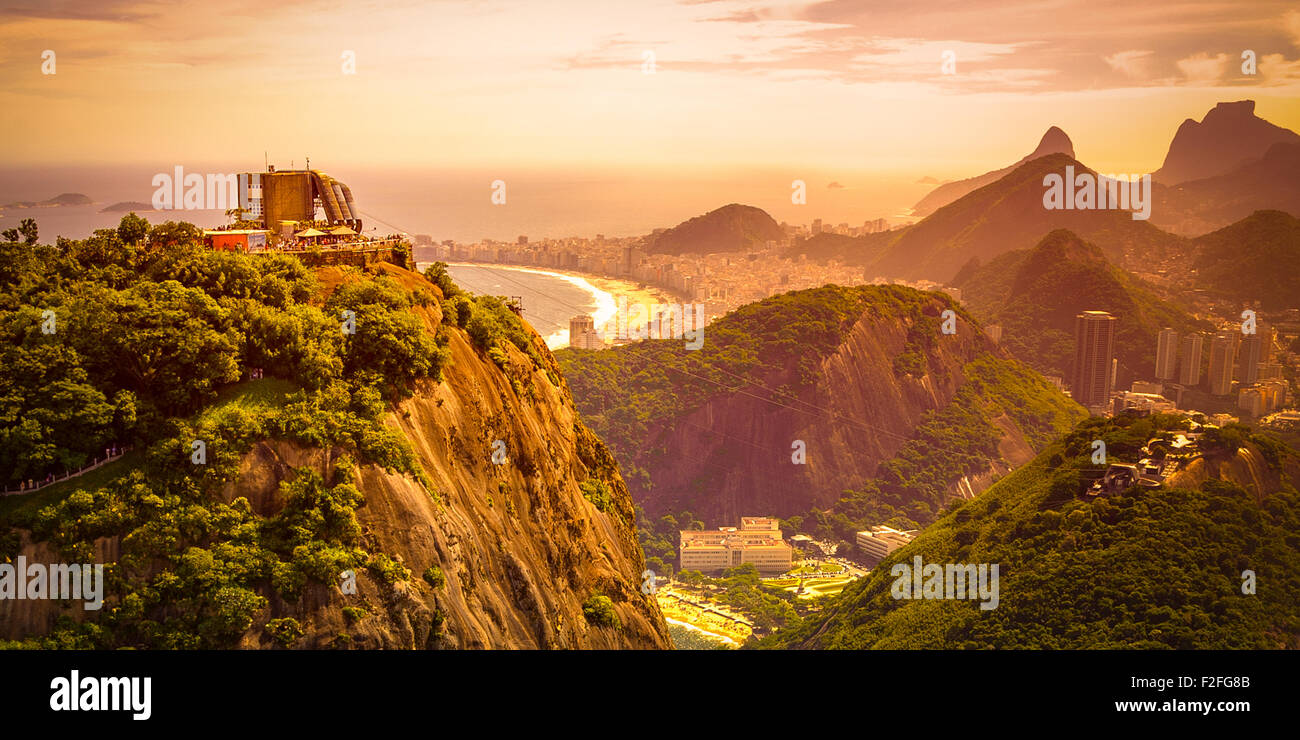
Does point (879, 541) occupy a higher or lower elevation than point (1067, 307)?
lower

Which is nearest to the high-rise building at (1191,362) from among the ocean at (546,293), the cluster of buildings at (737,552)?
the cluster of buildings at (737,552)

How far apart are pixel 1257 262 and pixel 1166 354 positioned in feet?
44.9

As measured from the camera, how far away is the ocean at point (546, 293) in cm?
7012

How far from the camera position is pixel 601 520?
24859mm

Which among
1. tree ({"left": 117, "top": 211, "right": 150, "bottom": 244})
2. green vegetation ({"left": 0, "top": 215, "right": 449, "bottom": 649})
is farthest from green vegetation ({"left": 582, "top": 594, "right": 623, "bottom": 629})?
tree ({"left": 117, "top": 211, "right": 150, "bottom": 244})

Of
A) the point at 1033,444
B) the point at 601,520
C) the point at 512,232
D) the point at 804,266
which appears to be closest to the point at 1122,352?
the point at 1033,444

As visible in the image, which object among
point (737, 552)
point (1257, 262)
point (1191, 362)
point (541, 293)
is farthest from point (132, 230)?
point (1257, 262)

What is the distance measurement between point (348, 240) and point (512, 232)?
7825 cm

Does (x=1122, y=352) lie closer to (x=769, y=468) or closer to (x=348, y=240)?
(x=769, y=468)

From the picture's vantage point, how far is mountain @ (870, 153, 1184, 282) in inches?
3748

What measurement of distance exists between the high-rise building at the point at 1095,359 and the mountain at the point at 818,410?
3276mm

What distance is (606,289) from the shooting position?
8800 cm

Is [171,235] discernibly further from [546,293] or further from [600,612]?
[546,293]

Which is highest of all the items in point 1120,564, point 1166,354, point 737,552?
point 1166,354
